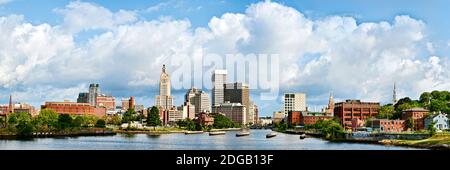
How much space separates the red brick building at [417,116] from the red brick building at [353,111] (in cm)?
1075

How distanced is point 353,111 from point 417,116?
12391mm

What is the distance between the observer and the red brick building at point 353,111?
5716 centimetres

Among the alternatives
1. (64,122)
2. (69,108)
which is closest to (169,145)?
(64,122)

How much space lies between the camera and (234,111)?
111 metres

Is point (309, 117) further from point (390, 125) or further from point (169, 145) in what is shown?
point (169, 145)

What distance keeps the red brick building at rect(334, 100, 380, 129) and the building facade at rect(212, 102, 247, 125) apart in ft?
169

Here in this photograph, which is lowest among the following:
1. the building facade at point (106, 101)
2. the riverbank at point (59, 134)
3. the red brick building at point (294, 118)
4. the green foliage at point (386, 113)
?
the riverbank at point (59, 134)

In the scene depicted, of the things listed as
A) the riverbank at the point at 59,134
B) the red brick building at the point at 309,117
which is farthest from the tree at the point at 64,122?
the red brick building at the point at 309,117

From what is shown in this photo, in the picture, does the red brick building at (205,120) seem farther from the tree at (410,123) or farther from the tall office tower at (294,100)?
the tree at (410,123)

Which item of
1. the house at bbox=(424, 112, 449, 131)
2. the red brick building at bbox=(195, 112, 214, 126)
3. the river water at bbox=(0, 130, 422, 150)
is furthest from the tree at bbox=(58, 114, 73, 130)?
the red brick building at bbox=(195, 112, 214, 126)

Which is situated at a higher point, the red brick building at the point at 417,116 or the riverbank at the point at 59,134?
the red brick building at the point at 417,116

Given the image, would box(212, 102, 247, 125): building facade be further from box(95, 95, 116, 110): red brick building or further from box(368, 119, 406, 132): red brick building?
box(368, 119, 406, 132): red brick building

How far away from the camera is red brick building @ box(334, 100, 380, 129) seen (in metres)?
57.2
